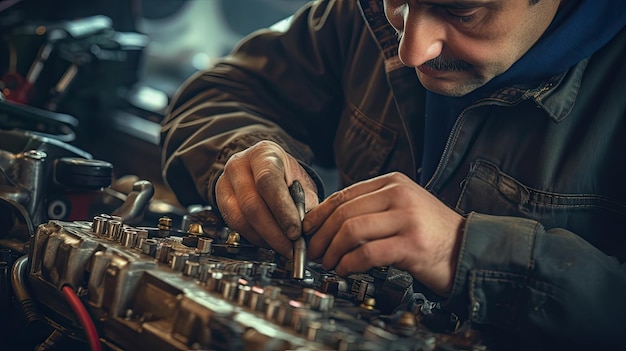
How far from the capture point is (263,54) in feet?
6.65

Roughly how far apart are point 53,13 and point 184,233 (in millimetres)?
1755

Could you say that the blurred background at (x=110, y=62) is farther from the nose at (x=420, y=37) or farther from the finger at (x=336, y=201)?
the nose at (x=420, y=37)

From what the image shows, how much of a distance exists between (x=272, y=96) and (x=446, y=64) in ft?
2.27

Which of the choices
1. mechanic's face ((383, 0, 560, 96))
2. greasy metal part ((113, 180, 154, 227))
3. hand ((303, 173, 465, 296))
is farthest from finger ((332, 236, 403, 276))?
greasy metal part ((113, 180, 154, 227))

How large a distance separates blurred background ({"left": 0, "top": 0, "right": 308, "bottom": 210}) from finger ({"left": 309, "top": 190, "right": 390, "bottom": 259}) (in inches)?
32.0

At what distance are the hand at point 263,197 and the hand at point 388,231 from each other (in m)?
0.05

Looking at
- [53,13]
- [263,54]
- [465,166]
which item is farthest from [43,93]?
[465,166]

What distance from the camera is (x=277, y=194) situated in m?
1.30

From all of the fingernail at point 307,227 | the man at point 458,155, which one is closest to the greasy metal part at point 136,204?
the man at point 458,155

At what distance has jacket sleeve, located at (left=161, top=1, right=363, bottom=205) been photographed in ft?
6.03

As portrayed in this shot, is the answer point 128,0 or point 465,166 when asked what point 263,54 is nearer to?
point 465,166

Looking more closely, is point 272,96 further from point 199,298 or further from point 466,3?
point 199,298

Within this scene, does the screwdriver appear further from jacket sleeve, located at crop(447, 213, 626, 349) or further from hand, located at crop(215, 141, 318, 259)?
jacket sleeve, located at crop(447, 213, 626, 349)

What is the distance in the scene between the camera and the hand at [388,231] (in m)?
1.18
